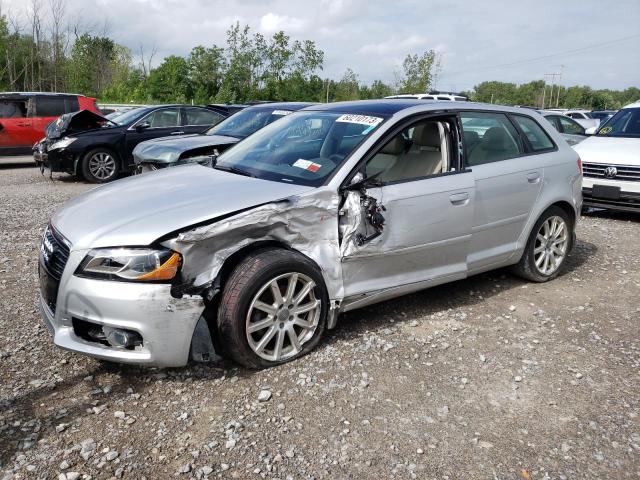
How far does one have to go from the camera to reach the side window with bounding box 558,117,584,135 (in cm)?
1242

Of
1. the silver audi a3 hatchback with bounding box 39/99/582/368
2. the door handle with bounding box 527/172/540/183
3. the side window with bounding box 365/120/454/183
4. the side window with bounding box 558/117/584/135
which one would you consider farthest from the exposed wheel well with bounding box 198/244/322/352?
the side window with bounding box 558/117/584/135

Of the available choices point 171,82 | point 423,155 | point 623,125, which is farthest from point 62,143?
point 171,82

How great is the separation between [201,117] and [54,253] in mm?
9153

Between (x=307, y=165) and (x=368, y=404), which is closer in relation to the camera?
(x=368, y=404)

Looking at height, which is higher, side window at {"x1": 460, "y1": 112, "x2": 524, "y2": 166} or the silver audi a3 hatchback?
side window at {"x1": 460, "y1": 112, "x2": 524, "y2": 166}

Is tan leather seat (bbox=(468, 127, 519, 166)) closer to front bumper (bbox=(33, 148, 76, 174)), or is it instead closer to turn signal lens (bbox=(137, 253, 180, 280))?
turn signal lens (bbox=(137, 253, 180, 280))

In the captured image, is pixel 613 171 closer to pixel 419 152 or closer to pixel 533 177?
pixel 533 177

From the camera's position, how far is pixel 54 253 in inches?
129

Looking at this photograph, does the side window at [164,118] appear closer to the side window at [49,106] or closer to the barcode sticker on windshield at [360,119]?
the side window at [49,106]

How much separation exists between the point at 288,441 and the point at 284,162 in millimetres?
2026

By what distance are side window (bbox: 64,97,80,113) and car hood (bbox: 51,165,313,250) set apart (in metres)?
11.1

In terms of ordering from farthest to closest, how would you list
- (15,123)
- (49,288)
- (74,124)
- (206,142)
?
(15,123)
(74,124)
(206,142)
(49,288)

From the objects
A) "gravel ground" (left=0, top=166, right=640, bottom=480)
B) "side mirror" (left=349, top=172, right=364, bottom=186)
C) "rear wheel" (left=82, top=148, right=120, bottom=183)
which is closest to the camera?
"gravel ground" (left=0, top=166, right=640, bottom=480)

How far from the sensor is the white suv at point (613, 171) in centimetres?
773
